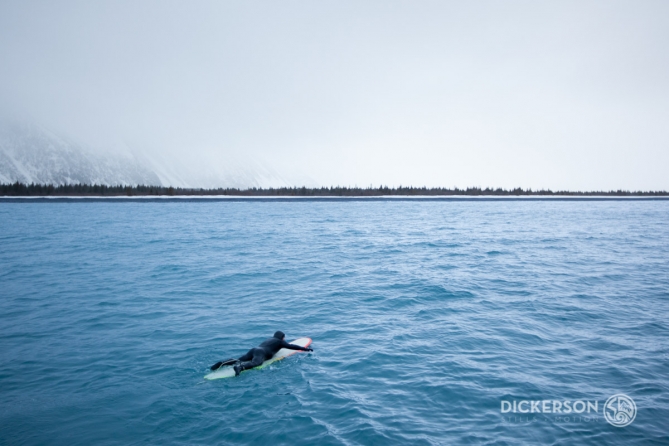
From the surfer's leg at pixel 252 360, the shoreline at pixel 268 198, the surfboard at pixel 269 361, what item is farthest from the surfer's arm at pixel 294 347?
the shoreline at pixel 268 198

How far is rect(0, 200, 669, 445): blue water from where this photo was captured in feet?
21.8

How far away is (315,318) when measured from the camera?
1217cm

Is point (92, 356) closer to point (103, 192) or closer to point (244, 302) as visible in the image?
point (244, 302)

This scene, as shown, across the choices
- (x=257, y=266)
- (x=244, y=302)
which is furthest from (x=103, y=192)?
(x=244, y=302)

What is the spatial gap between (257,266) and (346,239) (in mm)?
11063

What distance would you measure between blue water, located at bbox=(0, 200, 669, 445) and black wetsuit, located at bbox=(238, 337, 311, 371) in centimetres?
36

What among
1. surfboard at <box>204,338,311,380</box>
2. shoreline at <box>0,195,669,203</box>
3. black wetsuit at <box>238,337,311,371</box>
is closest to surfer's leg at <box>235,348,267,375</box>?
black wetsuit at <box>238,337,311,371</box>

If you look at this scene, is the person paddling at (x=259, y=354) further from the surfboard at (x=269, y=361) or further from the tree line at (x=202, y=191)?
the tree line at (x=202, y=191)

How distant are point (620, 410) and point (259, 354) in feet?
23.3

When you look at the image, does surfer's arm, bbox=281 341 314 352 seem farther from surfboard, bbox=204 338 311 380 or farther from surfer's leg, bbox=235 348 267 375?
surfer's leg, bbox=235 348 267 375

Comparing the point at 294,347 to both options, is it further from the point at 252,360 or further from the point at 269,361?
the point at 252,360

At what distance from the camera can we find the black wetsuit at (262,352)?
8602 mm

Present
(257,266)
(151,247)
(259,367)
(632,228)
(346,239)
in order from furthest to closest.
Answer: (632,228) → (346,239) → (151,247) → (257,266) → (259,367)

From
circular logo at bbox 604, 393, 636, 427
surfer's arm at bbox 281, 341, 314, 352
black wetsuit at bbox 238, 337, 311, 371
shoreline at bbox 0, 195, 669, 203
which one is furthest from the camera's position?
shoreline at bbox 0, 195, 669, 203
